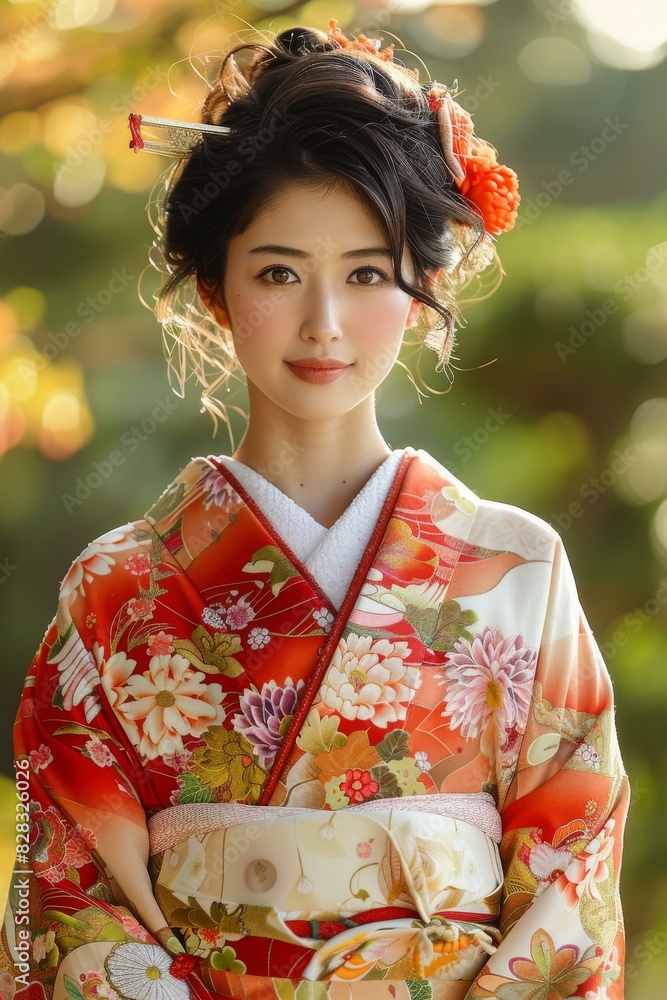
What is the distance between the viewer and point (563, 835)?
156cm

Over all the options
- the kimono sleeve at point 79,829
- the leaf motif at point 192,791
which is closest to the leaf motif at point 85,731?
the kimono sleeve at point 79,829

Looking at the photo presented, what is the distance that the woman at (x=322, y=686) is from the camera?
150 cm

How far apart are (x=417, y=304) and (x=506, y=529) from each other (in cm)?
39

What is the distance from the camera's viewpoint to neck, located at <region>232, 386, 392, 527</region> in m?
1.76

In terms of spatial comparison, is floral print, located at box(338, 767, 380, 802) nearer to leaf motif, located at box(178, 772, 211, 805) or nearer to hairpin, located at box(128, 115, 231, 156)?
leaf motif, located at box(178, 772, 211, 805)

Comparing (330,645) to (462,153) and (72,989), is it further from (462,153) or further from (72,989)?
(462,153)

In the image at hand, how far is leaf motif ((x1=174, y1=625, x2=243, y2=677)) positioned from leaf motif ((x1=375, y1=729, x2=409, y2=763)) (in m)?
0.23

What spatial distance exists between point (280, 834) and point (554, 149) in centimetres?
184

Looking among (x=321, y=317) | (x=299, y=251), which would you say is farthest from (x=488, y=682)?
(x=299, y=251)

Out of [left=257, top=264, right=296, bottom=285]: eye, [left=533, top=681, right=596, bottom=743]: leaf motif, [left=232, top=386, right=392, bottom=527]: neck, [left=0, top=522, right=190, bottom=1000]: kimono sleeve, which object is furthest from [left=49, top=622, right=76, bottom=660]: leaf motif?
[left=533, top=681, right=596, bottom=743]: leaf motif

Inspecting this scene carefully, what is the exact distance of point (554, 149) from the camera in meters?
2.65

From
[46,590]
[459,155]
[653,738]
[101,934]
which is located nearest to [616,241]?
[459,155]

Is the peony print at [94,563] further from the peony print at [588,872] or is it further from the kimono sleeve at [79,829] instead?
the peony print at [588,872]

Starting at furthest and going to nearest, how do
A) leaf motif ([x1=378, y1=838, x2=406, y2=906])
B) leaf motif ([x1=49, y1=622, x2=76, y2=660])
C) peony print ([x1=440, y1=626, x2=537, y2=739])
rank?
leaf motif ([x1=49, y1=622, x2=76, y2=660]) < peony print ([x1=440, y1=626, x2=537, y2=739]) < leaf motif ([x1=378, y1=838, x2=406, y2=906])
